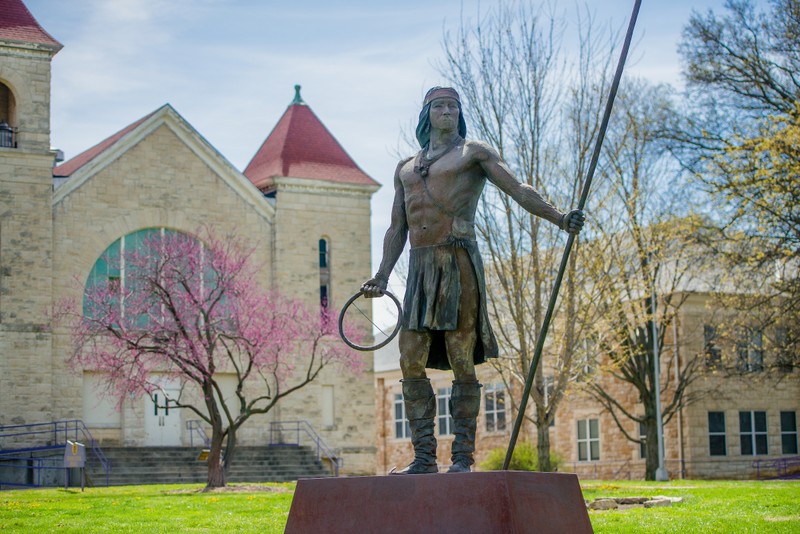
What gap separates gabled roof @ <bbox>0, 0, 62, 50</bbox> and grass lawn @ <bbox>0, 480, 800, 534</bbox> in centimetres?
2032

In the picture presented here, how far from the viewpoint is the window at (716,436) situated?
39156 mm

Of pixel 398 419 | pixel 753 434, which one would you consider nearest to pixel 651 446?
pixel 753 434

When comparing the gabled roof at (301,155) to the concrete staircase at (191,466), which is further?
the gabled roof at (301,155)

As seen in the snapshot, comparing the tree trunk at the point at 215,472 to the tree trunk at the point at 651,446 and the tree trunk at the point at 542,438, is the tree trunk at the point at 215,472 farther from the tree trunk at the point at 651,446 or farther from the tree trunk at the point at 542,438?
the tree trunk at the point at 651,446

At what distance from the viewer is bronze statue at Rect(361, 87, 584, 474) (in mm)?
8273

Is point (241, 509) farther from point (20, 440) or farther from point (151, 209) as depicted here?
point (151, 209)

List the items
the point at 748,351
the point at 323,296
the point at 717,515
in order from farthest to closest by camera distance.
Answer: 1. the point at 323,296
2. the point at 748,351
3. the point at 717,515

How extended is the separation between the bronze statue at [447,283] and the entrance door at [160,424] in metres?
28.7

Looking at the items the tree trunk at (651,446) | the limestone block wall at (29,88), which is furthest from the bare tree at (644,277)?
the limestone block wall at (29,88)

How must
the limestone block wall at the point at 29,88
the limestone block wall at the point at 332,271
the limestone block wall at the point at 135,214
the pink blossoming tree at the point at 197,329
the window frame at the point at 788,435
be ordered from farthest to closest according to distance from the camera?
the window frame at the point at 788,435, the limestone block wall at the point at 332,271, the limestone block wall at the point at 29,88, the limestone block wall at the point at 135,214, the pink blossoming tree at the point at 197,329

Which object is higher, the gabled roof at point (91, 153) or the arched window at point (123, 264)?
the gabled roof at point (91, 153)

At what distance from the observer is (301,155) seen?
41156mm

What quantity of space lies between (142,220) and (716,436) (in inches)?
814

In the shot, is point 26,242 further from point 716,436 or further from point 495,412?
point 716,436
